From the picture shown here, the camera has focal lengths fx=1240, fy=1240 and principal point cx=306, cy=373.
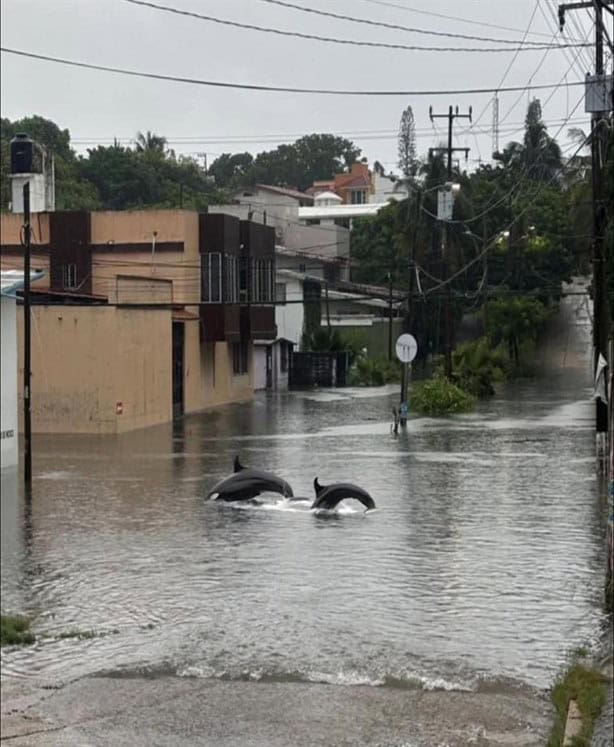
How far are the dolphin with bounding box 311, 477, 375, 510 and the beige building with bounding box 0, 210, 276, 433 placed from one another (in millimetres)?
11221

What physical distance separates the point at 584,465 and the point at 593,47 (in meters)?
7.73

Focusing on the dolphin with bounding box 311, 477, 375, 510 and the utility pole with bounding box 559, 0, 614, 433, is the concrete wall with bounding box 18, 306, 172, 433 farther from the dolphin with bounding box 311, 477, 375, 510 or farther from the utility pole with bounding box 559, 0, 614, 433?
the dolphin with bounding box 311, 477, 375, 510

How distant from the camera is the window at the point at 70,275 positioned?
36.8 metres

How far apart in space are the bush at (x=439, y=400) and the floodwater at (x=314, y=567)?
11.7m

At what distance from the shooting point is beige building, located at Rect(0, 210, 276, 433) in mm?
28672

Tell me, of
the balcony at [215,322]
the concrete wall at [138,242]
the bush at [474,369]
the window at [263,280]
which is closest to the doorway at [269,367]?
the window at [263,280]

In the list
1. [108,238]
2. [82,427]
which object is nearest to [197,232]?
[108,238]

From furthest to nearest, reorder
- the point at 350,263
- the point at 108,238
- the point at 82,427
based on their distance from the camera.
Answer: the point at 350,263
the point at 108,238
the point at 82,427

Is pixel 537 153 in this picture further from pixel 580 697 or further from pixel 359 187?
pixel 359 187

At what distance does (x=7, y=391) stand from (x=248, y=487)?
13533mm

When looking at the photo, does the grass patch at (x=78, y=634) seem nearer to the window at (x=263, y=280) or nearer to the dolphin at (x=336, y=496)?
the dolphin at (x=336, y=496)

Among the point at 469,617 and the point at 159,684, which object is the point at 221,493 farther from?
the point at 159,684

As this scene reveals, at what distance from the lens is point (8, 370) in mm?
4004

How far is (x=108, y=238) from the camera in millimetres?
37438
